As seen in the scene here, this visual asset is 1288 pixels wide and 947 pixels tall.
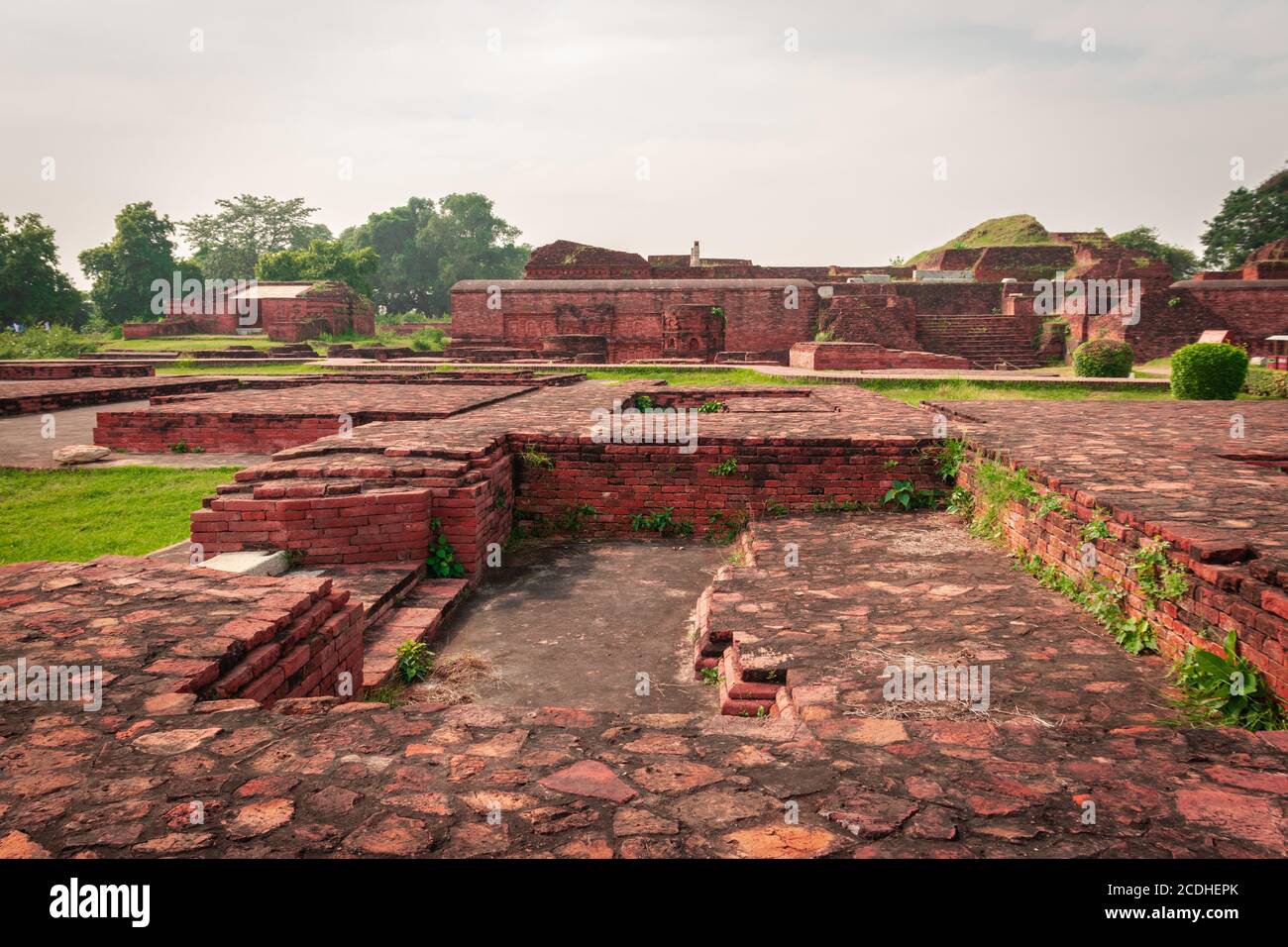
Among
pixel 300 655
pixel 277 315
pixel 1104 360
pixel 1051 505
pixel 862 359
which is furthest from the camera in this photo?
pixel 277 315

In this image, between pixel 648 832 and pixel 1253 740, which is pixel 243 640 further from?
pixel 1253 740

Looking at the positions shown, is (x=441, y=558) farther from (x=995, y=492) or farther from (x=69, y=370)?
(x=69, y=370)

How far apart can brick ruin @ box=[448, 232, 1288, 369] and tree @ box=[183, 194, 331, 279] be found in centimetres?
3895

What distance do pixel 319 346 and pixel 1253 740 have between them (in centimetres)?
3043

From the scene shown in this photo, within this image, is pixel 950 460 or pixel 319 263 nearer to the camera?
pixel 950 460

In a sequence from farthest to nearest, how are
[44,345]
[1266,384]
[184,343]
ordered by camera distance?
[184,343], [44,345], [1266,384]

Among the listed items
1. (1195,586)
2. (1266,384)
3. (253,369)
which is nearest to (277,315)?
(253,369)

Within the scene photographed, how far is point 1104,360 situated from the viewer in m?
16.2

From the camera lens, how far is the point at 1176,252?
3975 cm

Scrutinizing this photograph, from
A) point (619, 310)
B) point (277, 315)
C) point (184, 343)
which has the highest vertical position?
point (277, 315)

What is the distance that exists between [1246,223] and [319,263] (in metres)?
43.8

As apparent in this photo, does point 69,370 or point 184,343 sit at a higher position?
point 184,343
